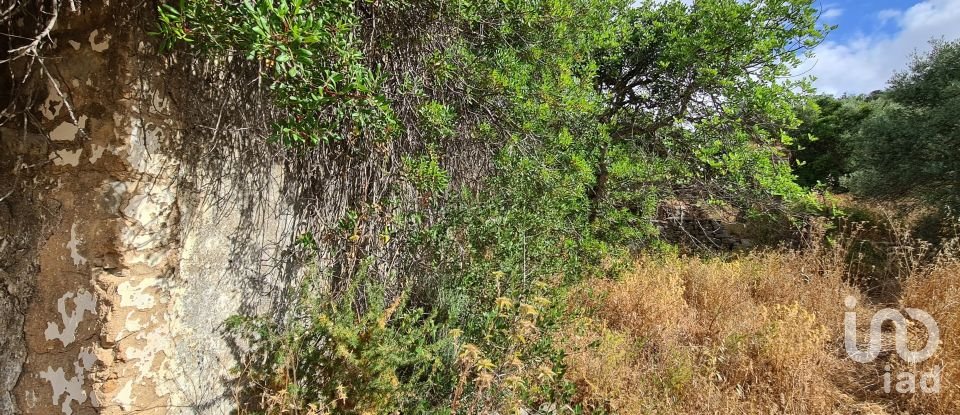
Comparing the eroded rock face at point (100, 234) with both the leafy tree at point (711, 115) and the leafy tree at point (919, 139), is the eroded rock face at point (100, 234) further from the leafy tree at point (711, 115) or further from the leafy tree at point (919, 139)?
the leafy tree at point (919, 139)

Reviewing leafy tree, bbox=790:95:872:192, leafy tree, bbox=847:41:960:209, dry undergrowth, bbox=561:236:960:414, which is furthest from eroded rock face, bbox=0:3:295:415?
leafy tree, bbox=790:95:872:192

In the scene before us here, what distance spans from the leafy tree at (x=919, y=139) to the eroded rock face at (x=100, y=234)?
8145 millimetres

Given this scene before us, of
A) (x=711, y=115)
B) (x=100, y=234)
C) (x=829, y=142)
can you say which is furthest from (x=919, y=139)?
(x=100, y=234)

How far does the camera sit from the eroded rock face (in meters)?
1.54

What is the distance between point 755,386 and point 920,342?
1.36 metres

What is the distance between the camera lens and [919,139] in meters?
6.21

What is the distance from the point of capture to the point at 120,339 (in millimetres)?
→ 1569

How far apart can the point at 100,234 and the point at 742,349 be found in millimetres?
3577

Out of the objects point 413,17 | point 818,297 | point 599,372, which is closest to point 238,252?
point 413,17

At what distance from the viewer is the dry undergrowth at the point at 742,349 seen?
2.67 metres

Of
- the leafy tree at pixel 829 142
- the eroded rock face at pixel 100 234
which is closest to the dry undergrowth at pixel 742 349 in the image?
the eroded rock face at pixel 100 234

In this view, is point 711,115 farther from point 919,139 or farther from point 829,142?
point 829,142

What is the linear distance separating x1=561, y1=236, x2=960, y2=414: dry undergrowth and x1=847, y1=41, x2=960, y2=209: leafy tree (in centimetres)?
306

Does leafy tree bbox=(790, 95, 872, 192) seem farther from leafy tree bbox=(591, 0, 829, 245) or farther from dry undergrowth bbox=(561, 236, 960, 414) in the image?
dry undergrowth bbox=(561, 236, 960, 414)
